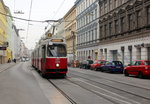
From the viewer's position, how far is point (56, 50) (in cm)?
2291

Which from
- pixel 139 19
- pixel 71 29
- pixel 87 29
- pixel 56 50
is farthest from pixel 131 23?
pixel 71 29

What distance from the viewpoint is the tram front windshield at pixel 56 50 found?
74.6ft

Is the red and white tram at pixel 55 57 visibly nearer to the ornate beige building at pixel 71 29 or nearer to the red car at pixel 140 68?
the red car at pixel 140 68

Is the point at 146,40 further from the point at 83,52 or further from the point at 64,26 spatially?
the point at 64,26

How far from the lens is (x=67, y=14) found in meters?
88.9

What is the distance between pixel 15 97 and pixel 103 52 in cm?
3909

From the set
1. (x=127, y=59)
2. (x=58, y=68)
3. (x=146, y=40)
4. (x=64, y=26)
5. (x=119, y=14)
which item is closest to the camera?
(x=58, y=68)

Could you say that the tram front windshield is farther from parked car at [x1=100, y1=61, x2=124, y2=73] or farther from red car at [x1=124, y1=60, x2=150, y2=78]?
parked car at [x1=100, y1=61, x2=124, y2=73]

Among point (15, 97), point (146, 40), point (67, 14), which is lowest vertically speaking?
point (15, 97)

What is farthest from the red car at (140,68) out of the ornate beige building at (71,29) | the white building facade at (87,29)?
the ornate beige building at (71,29)

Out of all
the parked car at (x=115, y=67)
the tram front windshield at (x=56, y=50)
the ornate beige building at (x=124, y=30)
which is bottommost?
the parked car at (x=115, y=67)

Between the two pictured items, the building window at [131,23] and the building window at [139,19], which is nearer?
the building window at [139,19]

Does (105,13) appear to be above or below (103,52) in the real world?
above

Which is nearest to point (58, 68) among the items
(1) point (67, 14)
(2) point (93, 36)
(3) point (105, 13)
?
(3) point (105, 13)
